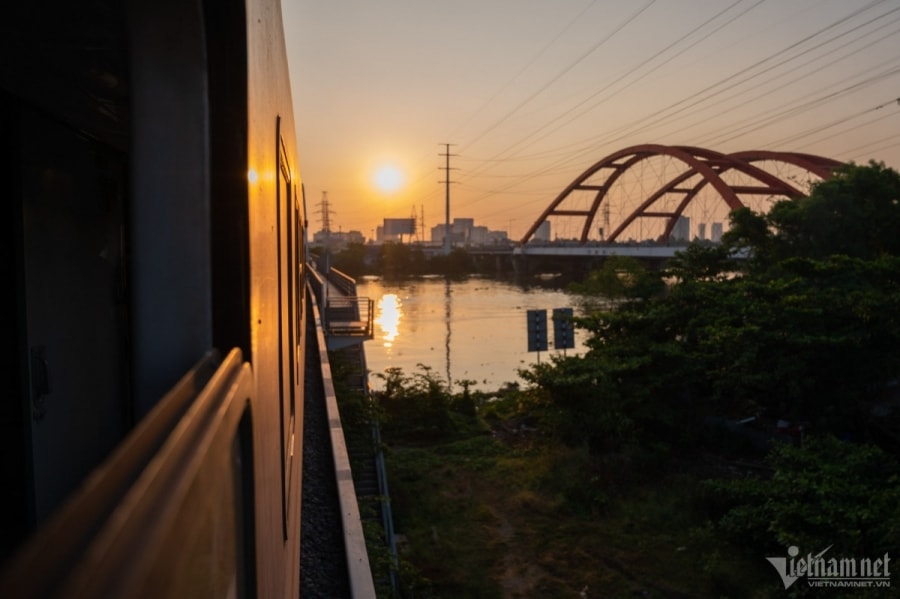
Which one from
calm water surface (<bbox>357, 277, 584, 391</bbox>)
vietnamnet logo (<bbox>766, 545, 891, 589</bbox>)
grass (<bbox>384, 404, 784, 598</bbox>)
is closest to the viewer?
vietnamnet logo (<bbox>766, 545, 891, 589</bbox>)

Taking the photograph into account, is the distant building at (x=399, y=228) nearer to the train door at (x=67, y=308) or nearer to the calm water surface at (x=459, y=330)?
the calm water surface at (x=459, y=330)

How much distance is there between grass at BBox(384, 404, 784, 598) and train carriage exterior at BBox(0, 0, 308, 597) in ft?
21.6

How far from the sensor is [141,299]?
3.56 ft

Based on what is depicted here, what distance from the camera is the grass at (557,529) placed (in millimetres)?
9469

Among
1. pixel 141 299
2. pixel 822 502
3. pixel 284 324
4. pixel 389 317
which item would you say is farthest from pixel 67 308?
pixel 389 317

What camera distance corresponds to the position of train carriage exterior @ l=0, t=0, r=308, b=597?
1.65 feet

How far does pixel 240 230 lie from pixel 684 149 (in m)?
45.1

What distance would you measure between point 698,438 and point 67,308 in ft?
47.2

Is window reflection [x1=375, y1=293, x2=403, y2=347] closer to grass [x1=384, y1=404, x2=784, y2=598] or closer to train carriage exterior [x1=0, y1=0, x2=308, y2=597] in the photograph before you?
grass [x1=384, y1=404, x2=784, y2=598]

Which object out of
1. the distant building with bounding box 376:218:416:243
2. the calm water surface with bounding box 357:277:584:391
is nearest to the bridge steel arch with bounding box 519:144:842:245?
the calm water surface with bounding box 357:277:584:391

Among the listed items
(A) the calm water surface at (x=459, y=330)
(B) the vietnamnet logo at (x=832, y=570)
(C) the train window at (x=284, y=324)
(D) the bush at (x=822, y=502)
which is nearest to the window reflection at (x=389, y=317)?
(A) the calm water surface at (x=459, y=330)

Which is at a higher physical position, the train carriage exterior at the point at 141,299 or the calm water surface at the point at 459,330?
the train carriage exterior at the point at 141,299

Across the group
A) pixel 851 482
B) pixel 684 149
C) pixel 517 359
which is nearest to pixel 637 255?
pixel 684 149

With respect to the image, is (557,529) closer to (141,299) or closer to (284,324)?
(284,324)
